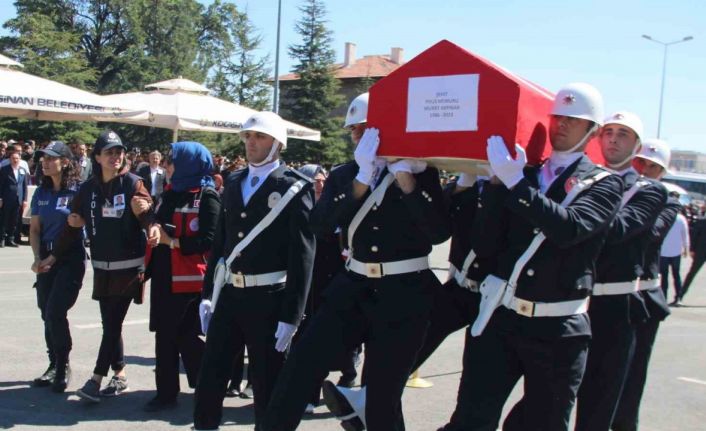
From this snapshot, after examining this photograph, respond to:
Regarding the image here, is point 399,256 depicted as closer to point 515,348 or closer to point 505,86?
point 515,348

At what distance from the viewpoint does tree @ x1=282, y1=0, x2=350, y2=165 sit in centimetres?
4838

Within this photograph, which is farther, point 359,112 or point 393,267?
point 359,112

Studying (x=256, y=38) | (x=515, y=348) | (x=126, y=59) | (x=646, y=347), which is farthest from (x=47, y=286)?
(x=256, y=38)

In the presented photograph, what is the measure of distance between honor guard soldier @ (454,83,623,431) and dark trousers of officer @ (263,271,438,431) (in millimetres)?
416

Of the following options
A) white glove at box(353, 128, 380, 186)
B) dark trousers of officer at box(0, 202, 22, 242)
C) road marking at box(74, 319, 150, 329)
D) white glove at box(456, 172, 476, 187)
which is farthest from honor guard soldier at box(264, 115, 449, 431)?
dark trousers of officer at box(0, 202, 22, 242)

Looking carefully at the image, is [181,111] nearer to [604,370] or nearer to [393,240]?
[393,240]

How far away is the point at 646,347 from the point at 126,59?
5430 cm

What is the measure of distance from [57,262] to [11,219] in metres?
10.3

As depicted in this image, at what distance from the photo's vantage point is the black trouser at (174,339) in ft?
18.6

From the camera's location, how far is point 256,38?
62625 millimetres

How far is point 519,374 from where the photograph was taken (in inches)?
149

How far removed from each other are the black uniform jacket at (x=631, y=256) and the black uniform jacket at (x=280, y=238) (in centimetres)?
177

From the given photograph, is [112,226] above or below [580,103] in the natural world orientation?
below

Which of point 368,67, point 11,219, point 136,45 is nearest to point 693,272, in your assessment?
point 11,219
